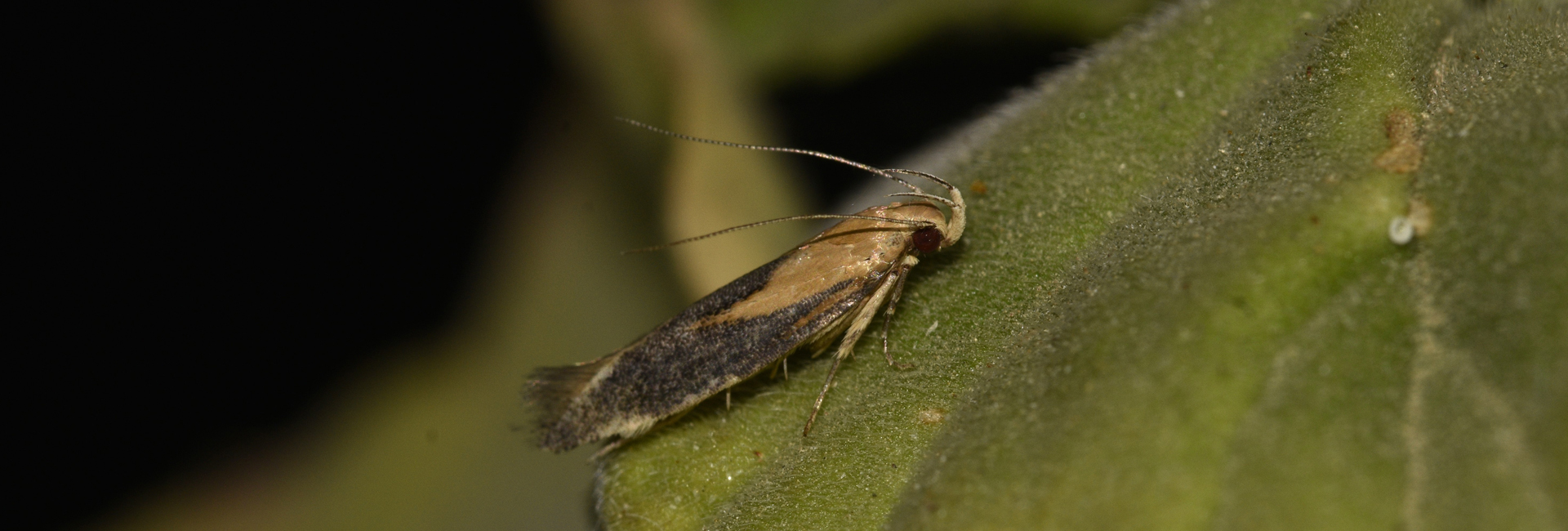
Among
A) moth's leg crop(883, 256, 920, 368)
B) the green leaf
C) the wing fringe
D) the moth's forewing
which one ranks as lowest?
the wing fringe

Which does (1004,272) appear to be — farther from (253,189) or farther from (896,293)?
(253,189)

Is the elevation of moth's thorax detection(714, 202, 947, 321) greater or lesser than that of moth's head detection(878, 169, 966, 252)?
lesser

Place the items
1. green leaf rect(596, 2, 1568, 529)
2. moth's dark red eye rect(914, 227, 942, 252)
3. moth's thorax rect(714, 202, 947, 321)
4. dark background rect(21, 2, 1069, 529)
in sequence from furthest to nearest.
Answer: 1. dark background rect(21, 2, 1069, 529)
2. moth's thorax rect(714, 202, 947, 321)
3. moth's dark red eye rect(914, 227, 942, 252)
4. green leaf rect(596, 2, 1568, 529)

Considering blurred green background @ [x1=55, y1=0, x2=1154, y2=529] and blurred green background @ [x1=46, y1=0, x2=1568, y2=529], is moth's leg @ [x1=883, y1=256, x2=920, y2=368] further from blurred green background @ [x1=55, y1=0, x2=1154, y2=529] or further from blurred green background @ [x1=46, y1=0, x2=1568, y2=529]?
blurred green background @ [x1=55, y1=0, x2=1154, y2=529]

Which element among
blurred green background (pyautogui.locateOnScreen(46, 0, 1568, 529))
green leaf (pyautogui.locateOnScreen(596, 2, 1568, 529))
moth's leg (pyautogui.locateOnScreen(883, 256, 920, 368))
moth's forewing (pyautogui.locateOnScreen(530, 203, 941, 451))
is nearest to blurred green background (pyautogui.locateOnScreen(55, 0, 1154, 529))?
blurred green background (pyautogui.locateOnScreen(46, 0, 1568, 529))

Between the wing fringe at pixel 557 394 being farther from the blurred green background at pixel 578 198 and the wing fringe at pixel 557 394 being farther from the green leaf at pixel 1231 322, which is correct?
the blurred green background at pixel 578 198

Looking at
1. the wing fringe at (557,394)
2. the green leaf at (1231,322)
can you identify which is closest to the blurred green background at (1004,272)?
the green leaf at (1231,322)

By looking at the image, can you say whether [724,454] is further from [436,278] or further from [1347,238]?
[436,278]

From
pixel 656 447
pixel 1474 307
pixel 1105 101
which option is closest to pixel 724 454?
pixel 656 447
